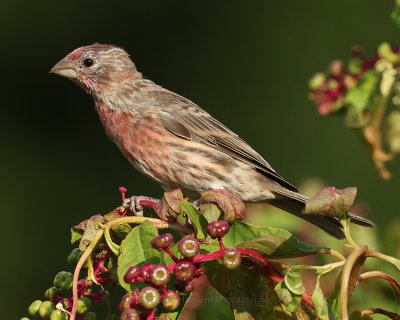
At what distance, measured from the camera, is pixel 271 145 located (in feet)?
22.2

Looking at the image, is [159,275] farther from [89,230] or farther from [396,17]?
[396,17]

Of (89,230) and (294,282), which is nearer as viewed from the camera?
(294,282)

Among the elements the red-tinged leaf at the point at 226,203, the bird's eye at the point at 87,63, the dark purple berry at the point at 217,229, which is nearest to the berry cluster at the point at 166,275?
the dark purple berry at the point at 217,229

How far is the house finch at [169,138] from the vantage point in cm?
379

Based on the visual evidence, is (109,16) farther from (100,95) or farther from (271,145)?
(100,95)

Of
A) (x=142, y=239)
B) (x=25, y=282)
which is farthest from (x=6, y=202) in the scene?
(x=142, y=239)

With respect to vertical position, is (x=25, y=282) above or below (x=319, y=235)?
below

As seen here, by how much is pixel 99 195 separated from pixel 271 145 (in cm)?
194

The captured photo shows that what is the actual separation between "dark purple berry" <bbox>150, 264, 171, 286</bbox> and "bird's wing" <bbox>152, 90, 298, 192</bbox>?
225cm

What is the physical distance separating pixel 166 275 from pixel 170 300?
2.5 inches

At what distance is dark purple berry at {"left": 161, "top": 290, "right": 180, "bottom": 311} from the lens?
5.66 feet

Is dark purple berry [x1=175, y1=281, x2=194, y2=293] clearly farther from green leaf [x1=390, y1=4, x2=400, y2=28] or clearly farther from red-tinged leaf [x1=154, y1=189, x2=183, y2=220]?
green leaf [x1=390, y1=4, x2=400, y2=28]

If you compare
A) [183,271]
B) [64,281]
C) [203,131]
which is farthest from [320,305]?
[203,131]

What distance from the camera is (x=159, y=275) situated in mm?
1721
